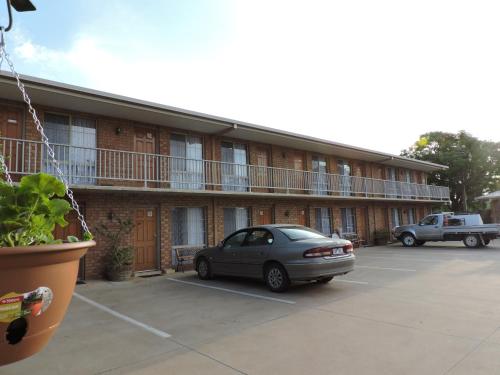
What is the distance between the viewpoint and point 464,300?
251 inches

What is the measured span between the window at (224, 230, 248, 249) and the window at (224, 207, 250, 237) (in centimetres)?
432

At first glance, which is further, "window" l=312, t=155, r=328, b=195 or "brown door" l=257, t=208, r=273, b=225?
"window" l=312, t=155, r=328, b=195

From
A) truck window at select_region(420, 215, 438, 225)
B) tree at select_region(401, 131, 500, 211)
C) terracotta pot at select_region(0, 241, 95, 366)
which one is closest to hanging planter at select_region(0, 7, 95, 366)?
terracotta pot at select_region(0, 241, 95, 366)

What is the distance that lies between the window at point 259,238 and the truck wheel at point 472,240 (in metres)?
13.5

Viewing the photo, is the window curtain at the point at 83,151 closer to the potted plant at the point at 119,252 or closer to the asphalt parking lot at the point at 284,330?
the potted plant at the point at 119,252

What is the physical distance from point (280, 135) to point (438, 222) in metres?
10.2

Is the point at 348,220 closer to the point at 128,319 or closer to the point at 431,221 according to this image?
the point at 431,221

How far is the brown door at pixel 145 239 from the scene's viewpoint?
11.1 meters

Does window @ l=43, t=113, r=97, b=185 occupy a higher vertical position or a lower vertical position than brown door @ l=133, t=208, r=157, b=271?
higher

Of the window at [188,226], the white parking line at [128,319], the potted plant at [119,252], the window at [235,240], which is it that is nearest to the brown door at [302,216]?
the window at [188,226]

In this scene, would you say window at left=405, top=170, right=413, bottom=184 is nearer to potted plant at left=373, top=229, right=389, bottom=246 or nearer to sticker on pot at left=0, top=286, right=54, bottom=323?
potted plant at left=373, top=229, right=389, bottom=246

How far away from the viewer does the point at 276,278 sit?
755 centimetres

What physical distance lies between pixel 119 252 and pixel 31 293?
9.14 m

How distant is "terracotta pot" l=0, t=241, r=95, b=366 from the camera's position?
1.30 m
